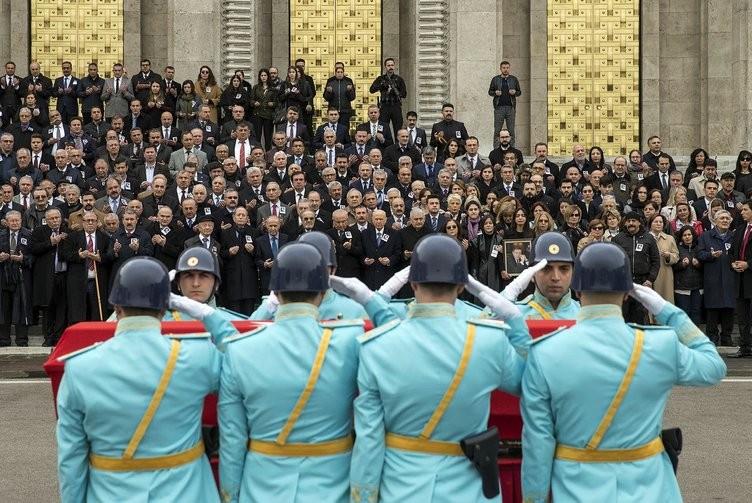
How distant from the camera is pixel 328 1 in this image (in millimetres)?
31062

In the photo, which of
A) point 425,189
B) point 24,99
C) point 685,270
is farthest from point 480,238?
point 24,99

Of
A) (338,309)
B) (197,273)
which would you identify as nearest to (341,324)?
(197,273)

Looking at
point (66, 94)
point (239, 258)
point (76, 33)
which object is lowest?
point (239, 258)

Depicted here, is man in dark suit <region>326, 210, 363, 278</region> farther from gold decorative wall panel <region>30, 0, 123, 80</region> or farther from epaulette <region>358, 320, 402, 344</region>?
gold decorative wall panel <region>30, 0, 123, 80</region>

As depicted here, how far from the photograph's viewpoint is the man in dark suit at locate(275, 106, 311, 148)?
76.1ft

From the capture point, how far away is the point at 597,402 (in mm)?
6320

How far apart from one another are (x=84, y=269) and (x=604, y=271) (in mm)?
13855

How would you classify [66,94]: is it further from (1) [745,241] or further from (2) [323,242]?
(2) [323,242]

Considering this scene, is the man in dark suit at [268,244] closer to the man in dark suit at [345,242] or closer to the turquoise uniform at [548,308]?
the man in dark suit at [345,242]

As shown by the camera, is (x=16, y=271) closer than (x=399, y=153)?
Yes

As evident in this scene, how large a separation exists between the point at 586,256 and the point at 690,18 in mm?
25817

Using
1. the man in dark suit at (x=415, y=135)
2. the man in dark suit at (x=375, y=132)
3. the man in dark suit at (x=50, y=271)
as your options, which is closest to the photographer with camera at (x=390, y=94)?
the man in dark suit at (x=375, y=132)

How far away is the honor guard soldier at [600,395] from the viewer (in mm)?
6316

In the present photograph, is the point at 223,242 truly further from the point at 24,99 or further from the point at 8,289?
the point at 24,99
